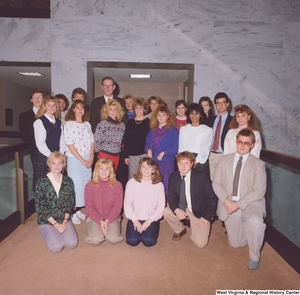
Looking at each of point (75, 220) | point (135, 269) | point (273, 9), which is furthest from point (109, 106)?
point (273, 9)

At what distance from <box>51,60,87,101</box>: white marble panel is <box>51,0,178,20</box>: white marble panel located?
86 centimetres

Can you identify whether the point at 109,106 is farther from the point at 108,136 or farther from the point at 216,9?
the point at 216,9

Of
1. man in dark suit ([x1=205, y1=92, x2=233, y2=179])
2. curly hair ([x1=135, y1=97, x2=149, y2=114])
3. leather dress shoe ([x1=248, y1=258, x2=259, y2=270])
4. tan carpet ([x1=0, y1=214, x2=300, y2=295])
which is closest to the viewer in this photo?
tan carpet ([x1=0, y1=214, x2=300, y2=295])

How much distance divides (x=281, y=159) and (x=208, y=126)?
110 cm

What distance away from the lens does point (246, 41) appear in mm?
5312

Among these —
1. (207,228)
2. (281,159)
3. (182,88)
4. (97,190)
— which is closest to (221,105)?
(281,159)

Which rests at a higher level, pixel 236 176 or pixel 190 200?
pixel 236 176

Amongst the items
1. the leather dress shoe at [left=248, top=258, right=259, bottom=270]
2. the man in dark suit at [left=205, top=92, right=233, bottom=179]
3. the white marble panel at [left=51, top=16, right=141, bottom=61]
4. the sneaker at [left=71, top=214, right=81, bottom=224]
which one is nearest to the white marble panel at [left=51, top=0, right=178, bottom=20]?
the white marble panel at [left=51, top=16, right=141, bottom=61]

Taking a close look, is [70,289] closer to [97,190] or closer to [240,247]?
[97,190]

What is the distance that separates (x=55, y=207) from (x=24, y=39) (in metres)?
3.53

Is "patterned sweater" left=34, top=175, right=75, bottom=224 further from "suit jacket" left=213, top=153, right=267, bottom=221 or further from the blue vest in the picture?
"suit jacket" left=213, top=153, right=267, bottom=221

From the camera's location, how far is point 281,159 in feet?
11.0

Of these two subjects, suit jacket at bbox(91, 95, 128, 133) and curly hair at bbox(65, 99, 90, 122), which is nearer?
curly hair at bbox(65, 99, 90, 122)

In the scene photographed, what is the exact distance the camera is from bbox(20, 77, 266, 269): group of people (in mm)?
3295
